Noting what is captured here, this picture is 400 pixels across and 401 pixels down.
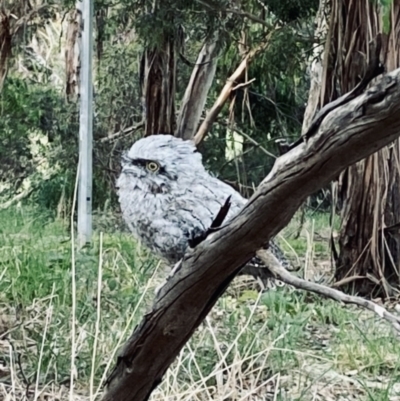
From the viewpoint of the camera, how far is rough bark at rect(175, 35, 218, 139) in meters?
3.17

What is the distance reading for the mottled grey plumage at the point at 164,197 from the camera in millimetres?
1529

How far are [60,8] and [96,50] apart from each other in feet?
1.95

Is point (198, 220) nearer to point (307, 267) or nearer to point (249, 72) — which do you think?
point (307, 267)

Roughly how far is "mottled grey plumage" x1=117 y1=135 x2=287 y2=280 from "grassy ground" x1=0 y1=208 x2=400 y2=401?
0.11 m

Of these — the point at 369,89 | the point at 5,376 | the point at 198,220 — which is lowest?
the point at 5,376

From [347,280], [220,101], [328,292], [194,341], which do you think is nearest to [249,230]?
[328,292]

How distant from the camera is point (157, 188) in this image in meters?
1.54

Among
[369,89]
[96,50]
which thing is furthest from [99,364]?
[96,50]

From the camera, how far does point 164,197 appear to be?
154 centimetres

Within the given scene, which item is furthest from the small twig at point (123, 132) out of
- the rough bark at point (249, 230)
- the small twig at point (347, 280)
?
the rough bark at point (249, 230)

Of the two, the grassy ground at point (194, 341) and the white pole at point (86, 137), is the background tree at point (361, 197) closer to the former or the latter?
the grassy ground at point (194, 341)

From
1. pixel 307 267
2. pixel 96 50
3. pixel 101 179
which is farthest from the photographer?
pixel 96 50

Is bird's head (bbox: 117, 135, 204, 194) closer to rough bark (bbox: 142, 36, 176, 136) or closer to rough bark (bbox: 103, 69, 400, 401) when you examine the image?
rough bark (bbox: 103, 69, 400, 401)

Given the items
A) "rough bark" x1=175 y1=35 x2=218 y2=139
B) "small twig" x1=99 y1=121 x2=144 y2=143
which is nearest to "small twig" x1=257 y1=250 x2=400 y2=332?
"rough bark" x1=175 y1=35 x2=218 y2=139
